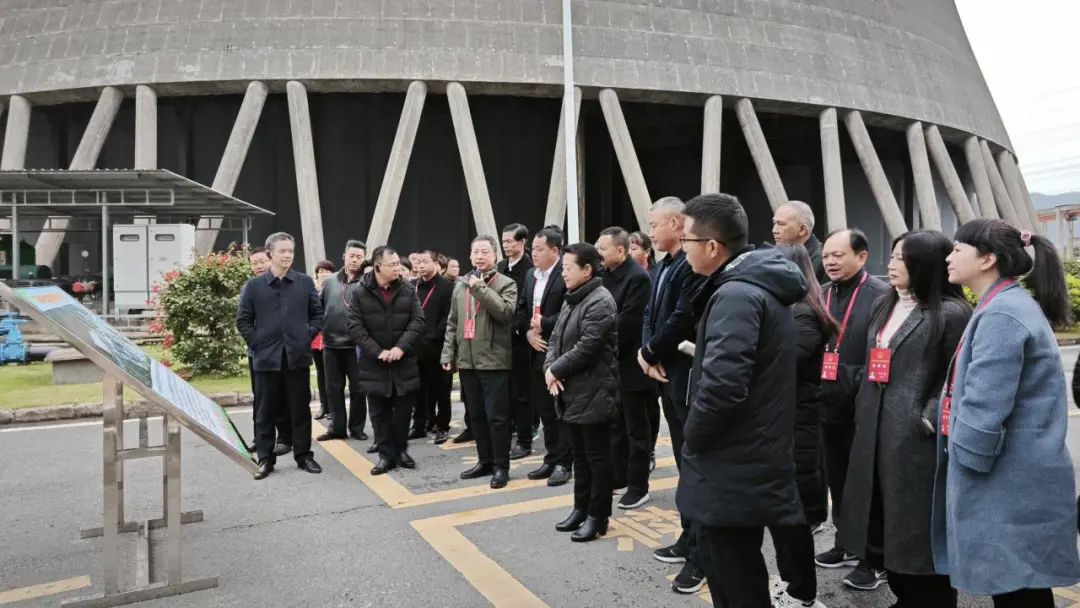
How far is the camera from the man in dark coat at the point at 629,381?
525 cm

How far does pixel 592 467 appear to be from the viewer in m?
4.64

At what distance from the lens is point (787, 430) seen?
2785mm

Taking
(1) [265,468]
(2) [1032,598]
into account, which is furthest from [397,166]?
(2) [1032,598]

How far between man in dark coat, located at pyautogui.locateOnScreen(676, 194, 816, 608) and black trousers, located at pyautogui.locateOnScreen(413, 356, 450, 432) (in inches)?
201

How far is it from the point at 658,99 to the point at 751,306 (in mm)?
17104

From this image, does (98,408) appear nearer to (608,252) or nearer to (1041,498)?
(608,252)

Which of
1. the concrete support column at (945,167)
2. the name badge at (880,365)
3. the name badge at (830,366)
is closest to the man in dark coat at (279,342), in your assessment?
the name badge at (830,366)

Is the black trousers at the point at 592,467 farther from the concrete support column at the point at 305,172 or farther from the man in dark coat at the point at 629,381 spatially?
the concrete support column at the point at 305,172

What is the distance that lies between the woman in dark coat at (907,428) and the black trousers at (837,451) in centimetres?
49

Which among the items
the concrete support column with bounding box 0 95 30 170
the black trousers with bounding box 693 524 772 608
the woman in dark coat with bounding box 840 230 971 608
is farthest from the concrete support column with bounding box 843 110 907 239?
the concrete support column with bounding box 0 95 30 170

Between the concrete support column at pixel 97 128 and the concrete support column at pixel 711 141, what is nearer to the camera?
the concrete support column at pixel 97 128

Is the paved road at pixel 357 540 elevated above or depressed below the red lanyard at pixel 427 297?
below

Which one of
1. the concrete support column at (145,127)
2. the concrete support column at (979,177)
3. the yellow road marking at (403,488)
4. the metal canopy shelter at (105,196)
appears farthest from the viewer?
the concrete support column at (979,177)

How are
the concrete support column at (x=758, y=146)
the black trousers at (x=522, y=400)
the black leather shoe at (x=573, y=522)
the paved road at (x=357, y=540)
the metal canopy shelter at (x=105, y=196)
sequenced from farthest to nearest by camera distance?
the concrete support column at (x=758, y=146) < the metal canopy shelter at (x=105, y=196) < the black trousers at (x=522, y=400) < the black leather shoe at (x=573, y=522) < the paved road at (x=357, y=540)
